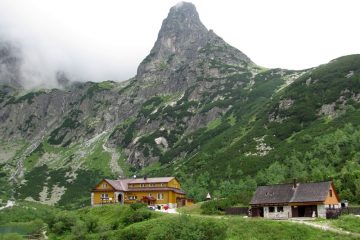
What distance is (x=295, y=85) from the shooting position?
173125mm

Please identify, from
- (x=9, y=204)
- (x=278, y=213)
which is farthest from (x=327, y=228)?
(x=9, y=204)

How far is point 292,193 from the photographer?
2515 inches

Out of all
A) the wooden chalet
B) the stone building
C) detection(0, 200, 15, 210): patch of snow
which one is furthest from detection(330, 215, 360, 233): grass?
detection(0, 200, 15, 210): patch of snow

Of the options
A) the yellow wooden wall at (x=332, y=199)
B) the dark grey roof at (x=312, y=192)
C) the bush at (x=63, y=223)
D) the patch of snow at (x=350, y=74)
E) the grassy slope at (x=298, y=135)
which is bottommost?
the bush at (x=63, y=223)

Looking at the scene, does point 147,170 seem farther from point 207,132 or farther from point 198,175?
point 198,175

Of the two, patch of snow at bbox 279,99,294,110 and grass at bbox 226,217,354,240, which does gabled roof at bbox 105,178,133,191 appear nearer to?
grass at bbox 226,217,354,240

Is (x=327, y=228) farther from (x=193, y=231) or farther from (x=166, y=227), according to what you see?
(x=166, y=227)

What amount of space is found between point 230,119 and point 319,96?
5358 centimetres

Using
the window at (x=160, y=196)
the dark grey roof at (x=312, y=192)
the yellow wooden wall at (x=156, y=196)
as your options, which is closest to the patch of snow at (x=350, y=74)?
the yellow wooden wall at (x=156, y=196)

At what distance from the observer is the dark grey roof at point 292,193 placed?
61.1m

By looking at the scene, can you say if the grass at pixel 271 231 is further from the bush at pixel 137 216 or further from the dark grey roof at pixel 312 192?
the bush at pixel 137 216

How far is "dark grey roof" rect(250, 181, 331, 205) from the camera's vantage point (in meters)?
61.1

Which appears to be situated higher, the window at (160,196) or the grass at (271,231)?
the window at (160,196)

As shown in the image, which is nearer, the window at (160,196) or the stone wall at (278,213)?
the stone wall at (278,213)
